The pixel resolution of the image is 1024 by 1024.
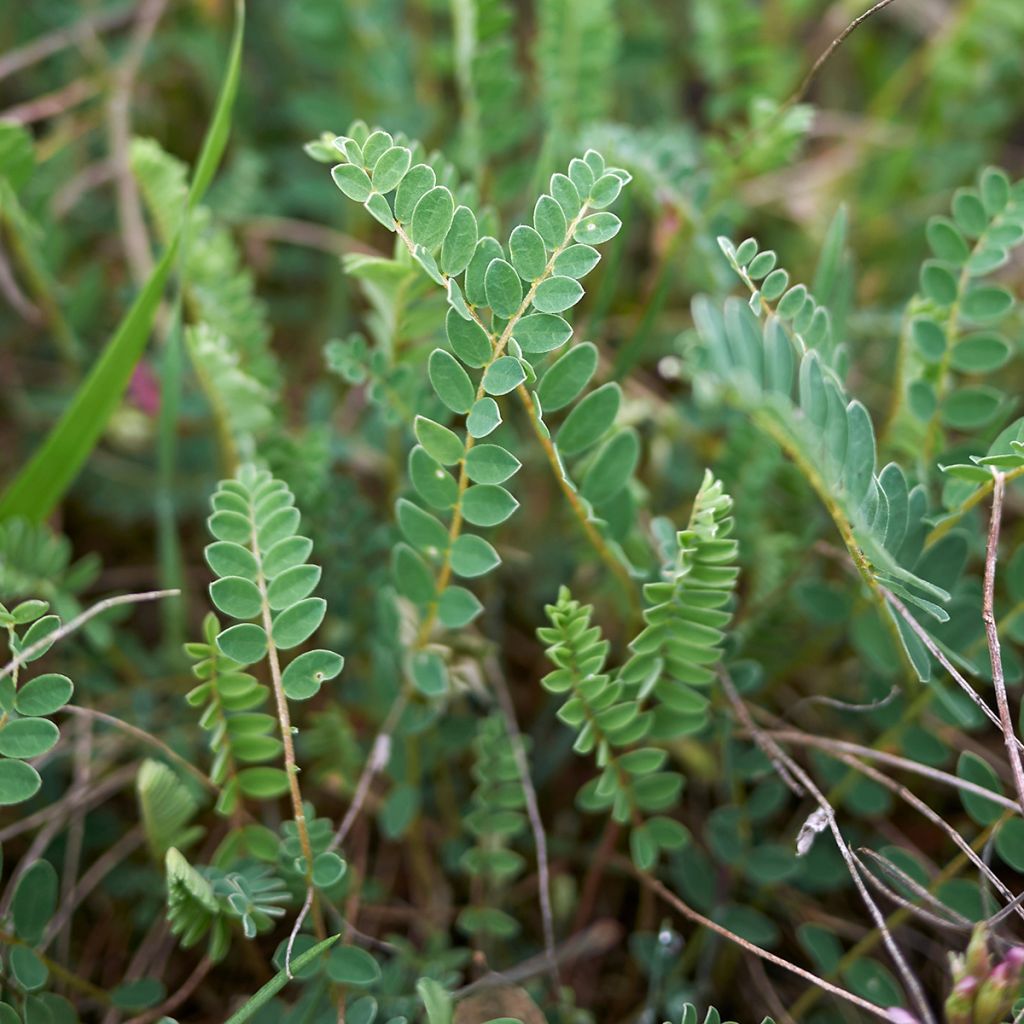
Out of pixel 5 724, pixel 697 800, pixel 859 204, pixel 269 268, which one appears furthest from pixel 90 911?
pixel 859 204

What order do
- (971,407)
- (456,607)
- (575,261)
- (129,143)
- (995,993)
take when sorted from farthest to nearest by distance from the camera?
(129,143) → (971,407) → (456,607) → (575,261) → (995,993)

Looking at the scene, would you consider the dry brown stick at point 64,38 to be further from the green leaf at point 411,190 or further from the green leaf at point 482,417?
the green leaf at point 482,417

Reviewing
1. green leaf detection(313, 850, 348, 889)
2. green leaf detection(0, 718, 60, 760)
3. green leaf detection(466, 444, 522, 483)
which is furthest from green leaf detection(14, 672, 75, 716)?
green leaf detection(466, 444, 522, 483)

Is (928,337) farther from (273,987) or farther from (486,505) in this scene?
(273,987)

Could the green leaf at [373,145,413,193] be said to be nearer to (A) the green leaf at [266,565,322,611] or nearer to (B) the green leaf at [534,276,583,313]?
(B) the green leaf at [534,276,583,313]

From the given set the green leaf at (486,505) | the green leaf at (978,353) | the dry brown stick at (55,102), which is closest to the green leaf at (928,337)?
the green leaf at (978,353)

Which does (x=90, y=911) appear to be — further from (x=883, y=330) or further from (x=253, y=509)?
(x=883, y=330)

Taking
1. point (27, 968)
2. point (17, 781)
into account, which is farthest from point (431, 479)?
point (27, 968)
